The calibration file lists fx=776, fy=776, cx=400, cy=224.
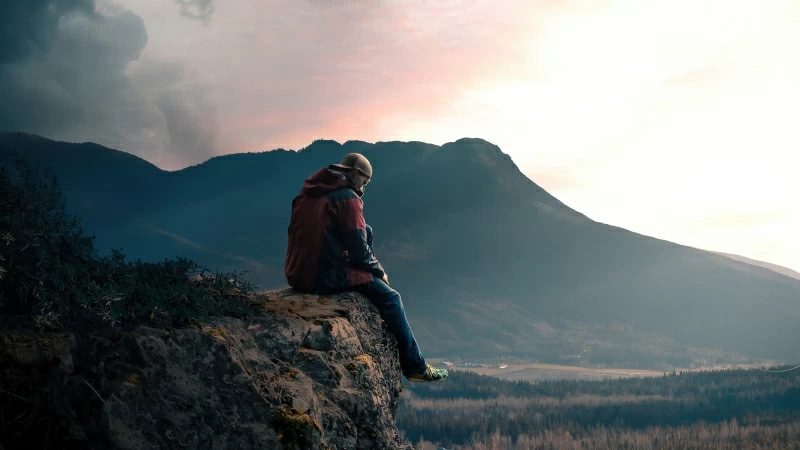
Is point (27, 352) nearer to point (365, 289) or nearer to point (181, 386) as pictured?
point (181, 386)

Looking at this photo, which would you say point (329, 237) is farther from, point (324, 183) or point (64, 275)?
point (64, 275)

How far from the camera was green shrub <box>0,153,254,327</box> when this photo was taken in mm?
7012

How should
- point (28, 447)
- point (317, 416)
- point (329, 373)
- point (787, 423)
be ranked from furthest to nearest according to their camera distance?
point (787, 423), point (329, 373), point (317, 416), point (28, 447)

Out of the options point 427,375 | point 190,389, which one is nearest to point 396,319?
point 427,375

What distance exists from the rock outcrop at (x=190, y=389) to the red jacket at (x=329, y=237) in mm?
1647

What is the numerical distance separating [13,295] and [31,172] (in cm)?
134

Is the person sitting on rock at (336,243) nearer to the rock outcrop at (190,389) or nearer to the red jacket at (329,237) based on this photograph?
the red jacket at (329,237)

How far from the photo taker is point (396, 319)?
1155 centimetres

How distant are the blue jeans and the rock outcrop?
6.21 feet

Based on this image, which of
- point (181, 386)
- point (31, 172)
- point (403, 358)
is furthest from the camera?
point (403, 358)

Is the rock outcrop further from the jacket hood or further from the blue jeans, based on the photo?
the jacket hood

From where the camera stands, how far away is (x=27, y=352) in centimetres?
658

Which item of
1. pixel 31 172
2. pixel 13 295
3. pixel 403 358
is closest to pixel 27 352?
pixel 13 295

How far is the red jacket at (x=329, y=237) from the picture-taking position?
10938 millimetres
